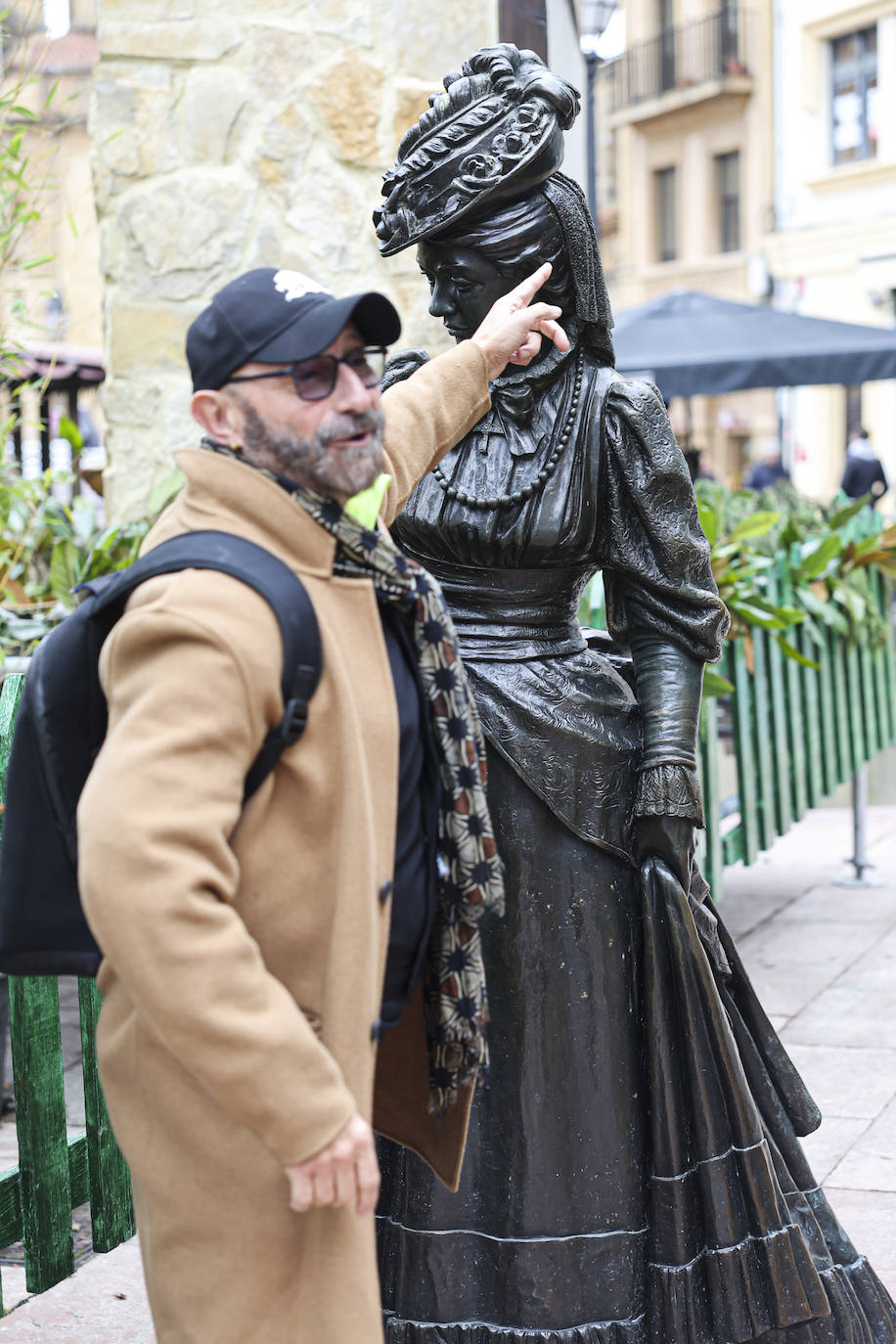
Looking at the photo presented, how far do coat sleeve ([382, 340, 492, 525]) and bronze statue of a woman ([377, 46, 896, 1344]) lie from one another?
0.18m

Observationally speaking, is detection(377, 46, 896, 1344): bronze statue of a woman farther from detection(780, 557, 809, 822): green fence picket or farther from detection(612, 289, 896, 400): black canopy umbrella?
detection(612, 289, 896, 400): black canopy umbrella

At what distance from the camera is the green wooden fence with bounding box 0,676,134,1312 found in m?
3.16

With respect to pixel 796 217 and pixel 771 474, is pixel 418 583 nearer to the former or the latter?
pixel 771 474

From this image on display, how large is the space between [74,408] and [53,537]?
5.92m

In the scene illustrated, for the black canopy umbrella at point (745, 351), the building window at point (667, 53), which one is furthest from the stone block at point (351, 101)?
the building window at point (667, 53)

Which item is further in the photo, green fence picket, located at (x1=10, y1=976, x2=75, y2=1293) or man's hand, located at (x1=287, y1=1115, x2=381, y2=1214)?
green fence picket, located at (x1=10, y1=976, x2=75, y2=1293)

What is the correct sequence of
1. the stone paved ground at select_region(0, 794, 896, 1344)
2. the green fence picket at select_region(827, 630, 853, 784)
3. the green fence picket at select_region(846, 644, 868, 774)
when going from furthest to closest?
the green fence picket at select_region(846, 644, 868, 774) → the green fence picket at select_region(827, 630, 853, 784) → the stone paved ground at select_region(0, 794, 896, 1344)

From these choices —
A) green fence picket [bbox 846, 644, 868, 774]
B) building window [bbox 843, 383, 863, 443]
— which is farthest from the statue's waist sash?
building window [bbox 843, 383, 863, 443]

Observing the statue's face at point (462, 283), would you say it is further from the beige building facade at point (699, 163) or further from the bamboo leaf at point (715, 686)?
the beige building facade at point (699, 163)

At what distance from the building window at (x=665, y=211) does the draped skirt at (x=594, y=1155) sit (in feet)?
111

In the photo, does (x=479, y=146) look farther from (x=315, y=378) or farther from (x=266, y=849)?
(x=266, y=849)

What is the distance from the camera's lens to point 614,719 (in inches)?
108

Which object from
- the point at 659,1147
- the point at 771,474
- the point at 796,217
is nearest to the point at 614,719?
the point at 659,1147

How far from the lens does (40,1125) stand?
319 cm
